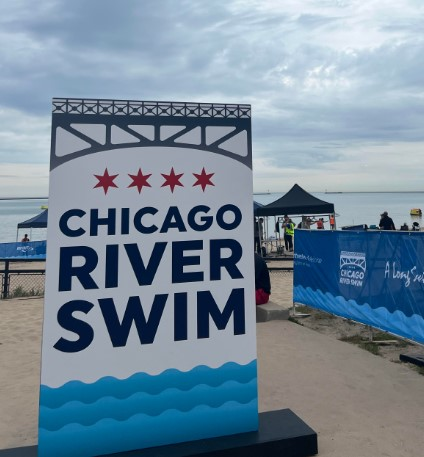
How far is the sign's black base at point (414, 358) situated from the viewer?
555 centimetres

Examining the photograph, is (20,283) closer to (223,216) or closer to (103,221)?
(103,221)

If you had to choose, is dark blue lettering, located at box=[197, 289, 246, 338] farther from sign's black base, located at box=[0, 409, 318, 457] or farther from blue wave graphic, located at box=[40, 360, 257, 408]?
sign's black base, located at box=[0, 409, 318, 457]

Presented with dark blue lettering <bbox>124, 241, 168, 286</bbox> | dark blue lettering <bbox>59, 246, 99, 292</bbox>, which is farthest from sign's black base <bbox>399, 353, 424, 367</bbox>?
dark blue lettering <bbox>59, 246, 99, 292</bbox>

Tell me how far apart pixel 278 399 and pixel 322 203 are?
41.6ft

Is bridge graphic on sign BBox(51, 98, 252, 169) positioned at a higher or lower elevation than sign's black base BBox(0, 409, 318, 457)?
higher

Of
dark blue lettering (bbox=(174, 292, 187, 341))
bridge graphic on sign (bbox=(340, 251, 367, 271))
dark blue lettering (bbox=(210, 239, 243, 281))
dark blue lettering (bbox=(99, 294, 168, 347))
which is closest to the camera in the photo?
dark blue lettering (bbox=(99, 294, 168, 347))

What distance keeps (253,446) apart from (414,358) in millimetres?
3353

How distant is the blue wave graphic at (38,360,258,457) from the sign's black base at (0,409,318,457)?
7cm

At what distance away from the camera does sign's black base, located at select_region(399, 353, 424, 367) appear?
5.55 metres

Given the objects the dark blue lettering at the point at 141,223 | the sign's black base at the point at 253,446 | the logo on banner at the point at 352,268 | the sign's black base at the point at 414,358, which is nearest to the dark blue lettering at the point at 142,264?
the dark blue lettering at the point at 141,223

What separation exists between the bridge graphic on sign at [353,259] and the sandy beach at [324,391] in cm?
128

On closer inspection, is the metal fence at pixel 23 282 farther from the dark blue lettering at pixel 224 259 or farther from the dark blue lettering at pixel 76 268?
the dark blue lettering at pixel 224 259

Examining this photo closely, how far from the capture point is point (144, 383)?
10.3 feet

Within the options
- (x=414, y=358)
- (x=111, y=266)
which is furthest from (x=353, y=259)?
(x=111, y=266)
